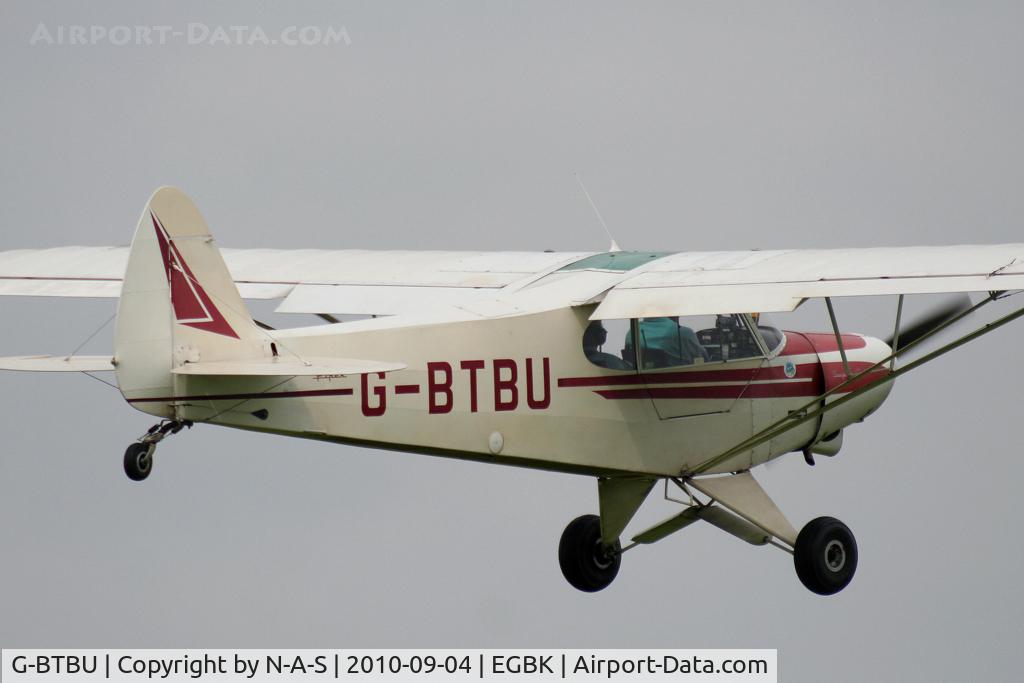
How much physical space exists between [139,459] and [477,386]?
2.15 m

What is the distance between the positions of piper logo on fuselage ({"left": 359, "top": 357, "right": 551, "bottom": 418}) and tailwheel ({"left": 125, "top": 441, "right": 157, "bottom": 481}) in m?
1.32

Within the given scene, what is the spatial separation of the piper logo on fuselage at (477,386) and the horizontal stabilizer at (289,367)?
20.8 inches

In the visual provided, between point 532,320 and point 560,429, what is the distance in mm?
718

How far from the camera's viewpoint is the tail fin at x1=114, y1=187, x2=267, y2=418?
12391 mm

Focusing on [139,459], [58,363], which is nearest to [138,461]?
[139,459]

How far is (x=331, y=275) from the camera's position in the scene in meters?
16.2

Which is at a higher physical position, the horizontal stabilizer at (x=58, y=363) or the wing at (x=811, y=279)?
the wing at (x=811, y=279)

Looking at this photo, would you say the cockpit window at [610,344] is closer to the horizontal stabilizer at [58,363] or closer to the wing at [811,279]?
the wing at [811,279]

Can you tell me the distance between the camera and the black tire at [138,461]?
41.4 feet

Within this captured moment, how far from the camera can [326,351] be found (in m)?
12.9

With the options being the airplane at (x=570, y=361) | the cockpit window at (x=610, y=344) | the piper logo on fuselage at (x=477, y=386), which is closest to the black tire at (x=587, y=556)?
the airplane at (x=570, y=361)

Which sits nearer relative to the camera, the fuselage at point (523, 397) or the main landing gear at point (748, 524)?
the fuselage at point (523, 397)

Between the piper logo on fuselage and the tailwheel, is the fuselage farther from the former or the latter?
the tailwheel

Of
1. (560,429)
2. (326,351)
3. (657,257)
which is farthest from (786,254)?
(326,351)
